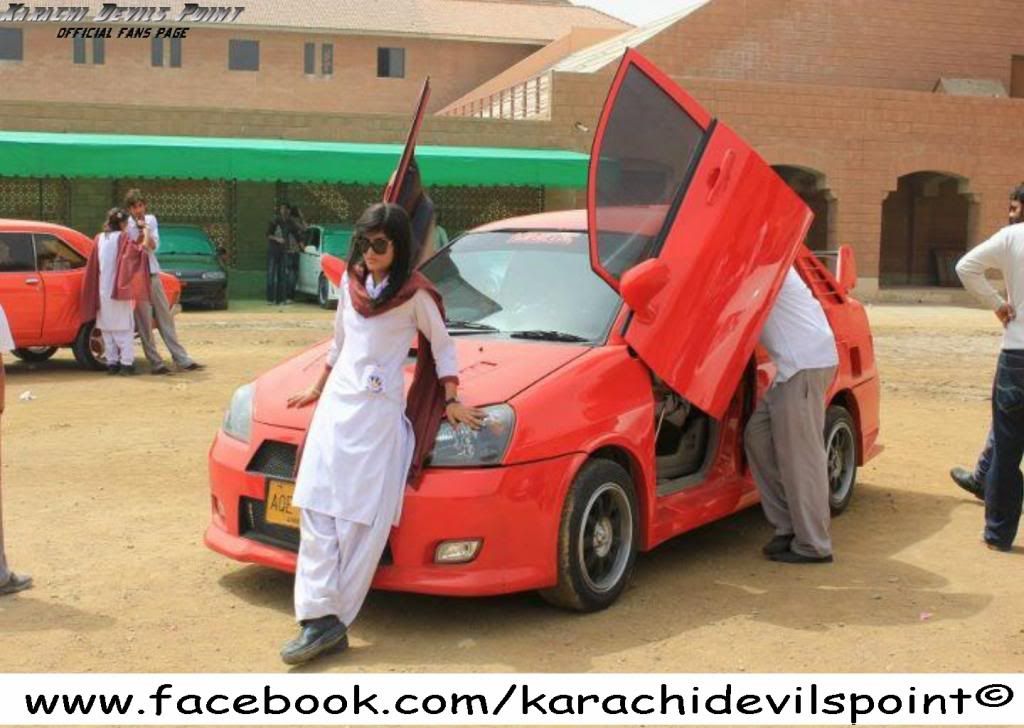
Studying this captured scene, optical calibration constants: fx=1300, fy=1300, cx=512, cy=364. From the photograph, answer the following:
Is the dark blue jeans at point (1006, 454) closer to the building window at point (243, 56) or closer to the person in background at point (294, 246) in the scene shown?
the person in background at point (294, 246)

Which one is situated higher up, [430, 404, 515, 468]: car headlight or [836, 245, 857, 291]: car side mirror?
[836, 245, 857, 291]: car side mirror

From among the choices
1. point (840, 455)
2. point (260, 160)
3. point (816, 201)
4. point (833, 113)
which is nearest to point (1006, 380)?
point (840, 455)

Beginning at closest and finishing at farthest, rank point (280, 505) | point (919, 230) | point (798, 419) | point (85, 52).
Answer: point (280, 505) → point (798, 419) → point (919, 230) → point (85, 52)

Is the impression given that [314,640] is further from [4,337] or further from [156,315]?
[156,315]

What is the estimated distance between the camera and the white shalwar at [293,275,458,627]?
4.84 metres

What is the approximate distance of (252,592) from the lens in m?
5.73

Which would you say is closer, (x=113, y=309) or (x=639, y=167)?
(x=639, y=167)

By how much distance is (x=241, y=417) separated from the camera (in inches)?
223

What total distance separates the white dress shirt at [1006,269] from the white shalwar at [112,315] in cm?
933

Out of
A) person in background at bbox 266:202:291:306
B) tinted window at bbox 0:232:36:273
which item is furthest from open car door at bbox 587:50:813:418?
person in background at bbox 266:202:291:306

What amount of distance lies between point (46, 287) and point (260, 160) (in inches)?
485

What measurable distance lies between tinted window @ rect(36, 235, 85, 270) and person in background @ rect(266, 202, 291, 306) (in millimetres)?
11458

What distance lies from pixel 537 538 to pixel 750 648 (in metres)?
0.92

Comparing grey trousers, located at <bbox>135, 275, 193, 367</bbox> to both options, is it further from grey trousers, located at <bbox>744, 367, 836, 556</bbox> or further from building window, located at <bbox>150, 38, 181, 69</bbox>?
building window, located at <bbox>150, 38, 181, 69</bbox>
